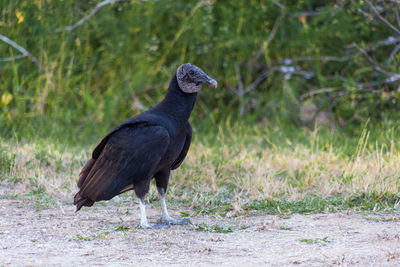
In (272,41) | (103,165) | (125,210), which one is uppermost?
(272,41)

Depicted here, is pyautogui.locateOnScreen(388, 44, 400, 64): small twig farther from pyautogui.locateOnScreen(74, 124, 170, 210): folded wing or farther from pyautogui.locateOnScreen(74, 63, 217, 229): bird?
pyautogui.locateOnScreen(74, 124, 170, 210): folded wing

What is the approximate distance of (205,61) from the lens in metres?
6.88

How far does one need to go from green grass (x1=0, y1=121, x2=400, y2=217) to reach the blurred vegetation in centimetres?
64

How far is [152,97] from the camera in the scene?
22.5ft

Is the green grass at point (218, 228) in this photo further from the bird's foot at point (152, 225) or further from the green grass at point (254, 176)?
the green grass at point (254, 176)

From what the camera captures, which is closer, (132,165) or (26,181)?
(132,165)

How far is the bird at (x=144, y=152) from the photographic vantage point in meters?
3.46

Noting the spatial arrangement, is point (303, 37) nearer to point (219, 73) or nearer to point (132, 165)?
point (219, 73)

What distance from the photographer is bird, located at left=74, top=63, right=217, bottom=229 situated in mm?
3457

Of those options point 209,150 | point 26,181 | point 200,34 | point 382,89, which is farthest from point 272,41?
point 26,181

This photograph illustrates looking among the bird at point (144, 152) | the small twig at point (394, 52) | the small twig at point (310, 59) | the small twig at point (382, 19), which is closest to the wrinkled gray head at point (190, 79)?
the bird at point (144, 152)

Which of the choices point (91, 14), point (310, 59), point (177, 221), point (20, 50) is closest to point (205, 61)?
point (310, 59)

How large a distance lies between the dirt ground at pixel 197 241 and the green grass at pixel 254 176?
26 cm

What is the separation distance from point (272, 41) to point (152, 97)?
1624mm
